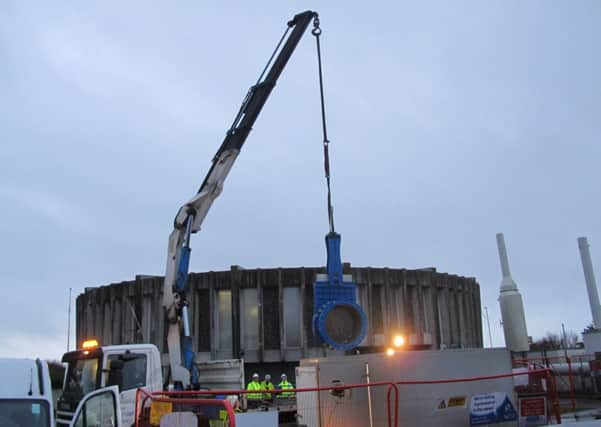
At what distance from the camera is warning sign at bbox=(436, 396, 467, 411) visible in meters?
11.4

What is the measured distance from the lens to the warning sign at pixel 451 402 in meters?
11.4

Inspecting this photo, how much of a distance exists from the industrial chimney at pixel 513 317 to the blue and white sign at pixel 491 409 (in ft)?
7.36

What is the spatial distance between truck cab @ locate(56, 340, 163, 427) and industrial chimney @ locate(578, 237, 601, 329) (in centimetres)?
1208

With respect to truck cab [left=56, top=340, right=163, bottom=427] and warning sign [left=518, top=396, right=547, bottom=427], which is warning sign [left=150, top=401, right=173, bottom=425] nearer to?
truck cab [left=56, top=340, right=163, bottom=427]

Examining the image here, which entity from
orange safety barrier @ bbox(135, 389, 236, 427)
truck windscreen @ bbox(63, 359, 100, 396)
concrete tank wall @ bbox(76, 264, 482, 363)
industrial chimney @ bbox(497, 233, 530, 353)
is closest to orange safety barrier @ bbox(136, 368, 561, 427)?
orange safety barrier @ bbox(135, 389, 236, 427)

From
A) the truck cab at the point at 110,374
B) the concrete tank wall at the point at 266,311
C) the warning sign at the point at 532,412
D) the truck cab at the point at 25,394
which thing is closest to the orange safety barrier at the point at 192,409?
the truck cab at the point at 110,374

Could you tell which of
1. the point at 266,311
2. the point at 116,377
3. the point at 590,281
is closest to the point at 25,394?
the point at 116,377

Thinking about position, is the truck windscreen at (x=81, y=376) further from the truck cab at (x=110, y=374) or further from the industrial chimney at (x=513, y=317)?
the industrial chimney at (x=513, y=317)

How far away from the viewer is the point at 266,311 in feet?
103

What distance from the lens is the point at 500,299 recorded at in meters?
14.3

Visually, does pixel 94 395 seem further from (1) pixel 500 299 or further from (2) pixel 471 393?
(1) pixel 500 299

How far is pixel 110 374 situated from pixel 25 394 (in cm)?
510

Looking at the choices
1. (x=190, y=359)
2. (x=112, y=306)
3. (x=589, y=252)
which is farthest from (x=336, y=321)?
(x=112, y=306)

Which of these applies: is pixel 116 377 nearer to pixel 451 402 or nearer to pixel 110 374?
pixel 110 374
